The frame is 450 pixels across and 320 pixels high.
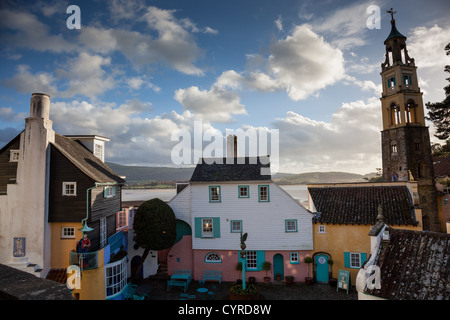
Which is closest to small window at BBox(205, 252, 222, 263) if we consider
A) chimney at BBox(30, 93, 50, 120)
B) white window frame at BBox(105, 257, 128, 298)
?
white window frame at BBox(105, 257, 128, 298)

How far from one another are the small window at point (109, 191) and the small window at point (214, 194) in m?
8.48

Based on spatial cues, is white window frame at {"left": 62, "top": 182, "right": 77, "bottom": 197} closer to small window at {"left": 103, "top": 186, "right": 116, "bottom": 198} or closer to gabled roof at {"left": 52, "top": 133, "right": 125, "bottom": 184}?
gabled roof at {"left": 52, "top": 133, "right": 125, "bottom": 184}

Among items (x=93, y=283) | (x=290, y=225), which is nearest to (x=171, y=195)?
(x=290, y=225)

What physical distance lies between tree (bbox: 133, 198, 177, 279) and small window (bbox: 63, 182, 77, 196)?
561 cm

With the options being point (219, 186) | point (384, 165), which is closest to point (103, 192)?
point (219, 186)

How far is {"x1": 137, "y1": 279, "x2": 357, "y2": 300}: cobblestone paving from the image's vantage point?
19658 mm

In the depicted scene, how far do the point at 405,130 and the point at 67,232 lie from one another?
37268mm

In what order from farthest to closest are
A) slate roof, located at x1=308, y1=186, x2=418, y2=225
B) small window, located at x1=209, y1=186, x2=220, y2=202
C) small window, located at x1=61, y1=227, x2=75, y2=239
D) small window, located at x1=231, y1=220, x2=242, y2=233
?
small window, located at x1=209, y1=186, x2=220, y2=202
small window, located at x1=231, y1=220, x2=242, y2=233
slate roof, located at x1=308, y1=186, x2=418, y2=225
small window, located at x1=61, y1=227, x2=75, y2=239

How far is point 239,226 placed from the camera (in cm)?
2323

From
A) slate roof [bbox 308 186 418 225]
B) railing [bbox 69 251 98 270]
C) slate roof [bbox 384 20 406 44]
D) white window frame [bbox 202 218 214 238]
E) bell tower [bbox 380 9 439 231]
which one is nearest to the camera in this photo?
railing [bbox 69 251 98 270]

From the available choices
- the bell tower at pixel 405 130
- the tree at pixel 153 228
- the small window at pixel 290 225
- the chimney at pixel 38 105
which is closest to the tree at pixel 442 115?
the bell tower at pixel 405 130

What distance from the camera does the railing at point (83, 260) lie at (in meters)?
15.9

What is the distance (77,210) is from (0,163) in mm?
6777
